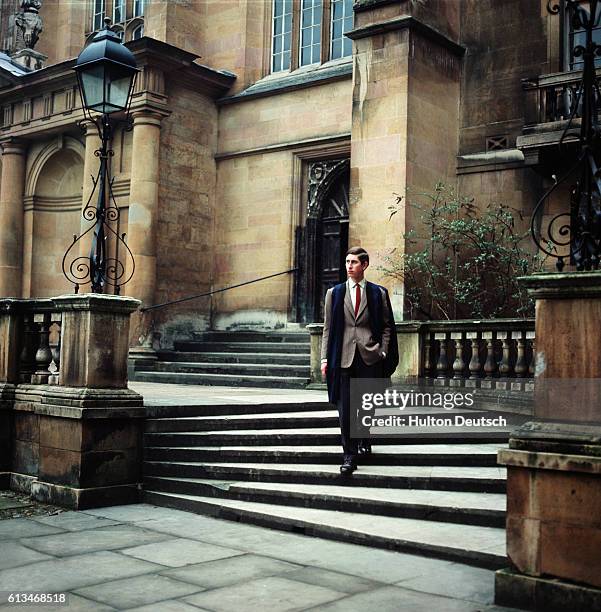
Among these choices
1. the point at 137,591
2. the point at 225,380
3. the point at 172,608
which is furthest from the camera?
the point at 225,380

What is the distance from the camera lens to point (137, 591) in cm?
473

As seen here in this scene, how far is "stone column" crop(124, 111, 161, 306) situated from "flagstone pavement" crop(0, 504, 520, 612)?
9.97m

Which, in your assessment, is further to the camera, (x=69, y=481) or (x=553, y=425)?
(x=69, y=481)

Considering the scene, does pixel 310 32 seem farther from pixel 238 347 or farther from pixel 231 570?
pixel 231 570

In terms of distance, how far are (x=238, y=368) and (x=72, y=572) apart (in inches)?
365

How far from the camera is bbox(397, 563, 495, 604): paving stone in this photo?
4.71 meters

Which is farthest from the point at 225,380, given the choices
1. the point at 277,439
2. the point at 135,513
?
the point at 135,513

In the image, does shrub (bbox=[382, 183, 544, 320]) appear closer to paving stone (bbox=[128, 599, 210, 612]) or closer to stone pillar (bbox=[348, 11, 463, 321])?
stone pillar (bbox=[348, 11, 463, 321])

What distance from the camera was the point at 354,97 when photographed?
13859 millimetres

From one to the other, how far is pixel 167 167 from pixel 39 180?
16.0ft

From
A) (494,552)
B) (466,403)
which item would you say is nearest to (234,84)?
(466,403)

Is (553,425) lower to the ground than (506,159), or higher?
lower

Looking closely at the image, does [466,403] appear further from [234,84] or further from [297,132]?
[234,84]

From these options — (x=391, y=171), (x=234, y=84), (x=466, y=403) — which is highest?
(x=234, y=84)
